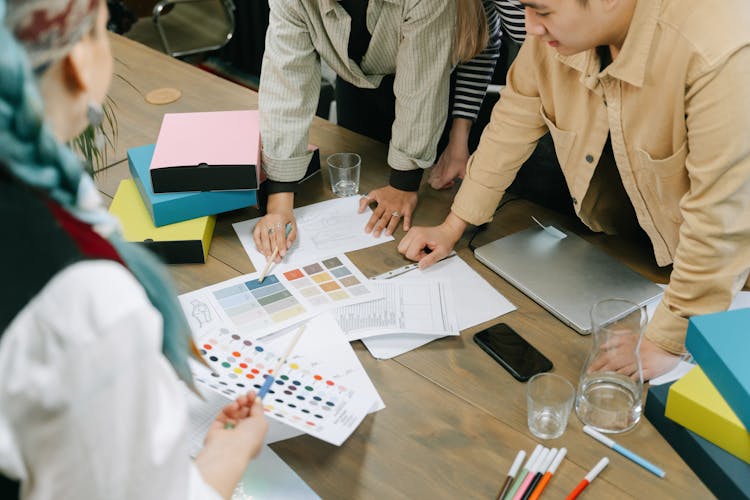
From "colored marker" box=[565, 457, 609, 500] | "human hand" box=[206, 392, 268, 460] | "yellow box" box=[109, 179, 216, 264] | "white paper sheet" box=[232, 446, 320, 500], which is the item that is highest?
"human hand" box=[206, 392, 268, 460]

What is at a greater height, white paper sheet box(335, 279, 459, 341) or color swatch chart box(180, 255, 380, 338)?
white paper sheet box(335, 279, 459, 341)

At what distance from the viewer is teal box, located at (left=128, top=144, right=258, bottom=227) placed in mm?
1538

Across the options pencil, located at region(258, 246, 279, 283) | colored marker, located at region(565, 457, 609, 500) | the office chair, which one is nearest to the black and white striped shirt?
pencil, located at region(258, 246, 279, 283)

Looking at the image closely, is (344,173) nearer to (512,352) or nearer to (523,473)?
(512,352)

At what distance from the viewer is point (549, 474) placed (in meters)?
1.07

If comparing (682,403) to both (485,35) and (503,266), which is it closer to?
(503,266)

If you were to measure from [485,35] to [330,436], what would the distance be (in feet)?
3.16

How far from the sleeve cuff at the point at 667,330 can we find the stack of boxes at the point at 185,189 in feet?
2.67

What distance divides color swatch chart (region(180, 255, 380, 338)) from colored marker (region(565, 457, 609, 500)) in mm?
500

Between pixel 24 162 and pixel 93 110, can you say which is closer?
pixel 24 162

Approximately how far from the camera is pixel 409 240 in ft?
5.05

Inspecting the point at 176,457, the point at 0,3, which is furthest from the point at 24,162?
the point at 176,457

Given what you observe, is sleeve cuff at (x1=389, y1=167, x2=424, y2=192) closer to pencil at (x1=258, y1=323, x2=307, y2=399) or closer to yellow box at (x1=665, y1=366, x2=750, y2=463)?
pencil at (x1=258, y1=323, x2=307, y2=399)

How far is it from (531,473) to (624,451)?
0.48ft
